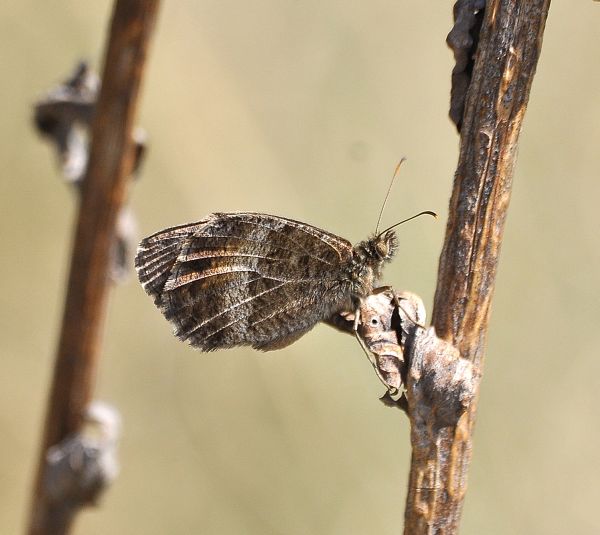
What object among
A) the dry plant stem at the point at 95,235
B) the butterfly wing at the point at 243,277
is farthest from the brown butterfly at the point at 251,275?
the dry plant stem at the point at 95,235

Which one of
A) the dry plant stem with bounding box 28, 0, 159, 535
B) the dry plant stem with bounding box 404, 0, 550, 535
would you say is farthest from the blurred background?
the dry plant stem with bounding box 404, 0, 550, 535

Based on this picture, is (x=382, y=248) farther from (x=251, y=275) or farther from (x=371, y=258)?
(x=251, y=275)

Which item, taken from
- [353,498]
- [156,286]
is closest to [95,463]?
[156,286]

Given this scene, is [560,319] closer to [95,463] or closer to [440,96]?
[440,96]

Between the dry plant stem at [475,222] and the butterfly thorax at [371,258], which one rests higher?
the butterfly thorax at [371,258]

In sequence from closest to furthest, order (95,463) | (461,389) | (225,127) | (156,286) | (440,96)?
(461,389)
(95,463)
(156,286)
(225,127)
(440,96)

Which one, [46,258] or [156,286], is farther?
[46,258]

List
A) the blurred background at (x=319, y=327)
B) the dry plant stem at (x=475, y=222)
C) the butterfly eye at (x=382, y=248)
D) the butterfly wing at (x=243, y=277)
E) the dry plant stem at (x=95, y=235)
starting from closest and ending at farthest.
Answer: the dry plant stem at (x=475, y=222), the dry plant stem at (x=95, y=235), the butterfly wing at (x=243, y=277), the butterfly eye at (x=382, y=248), the blurred background at (x=319, y=327)

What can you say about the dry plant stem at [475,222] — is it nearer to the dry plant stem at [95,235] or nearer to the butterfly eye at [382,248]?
the dry plant stem at [95,235]
